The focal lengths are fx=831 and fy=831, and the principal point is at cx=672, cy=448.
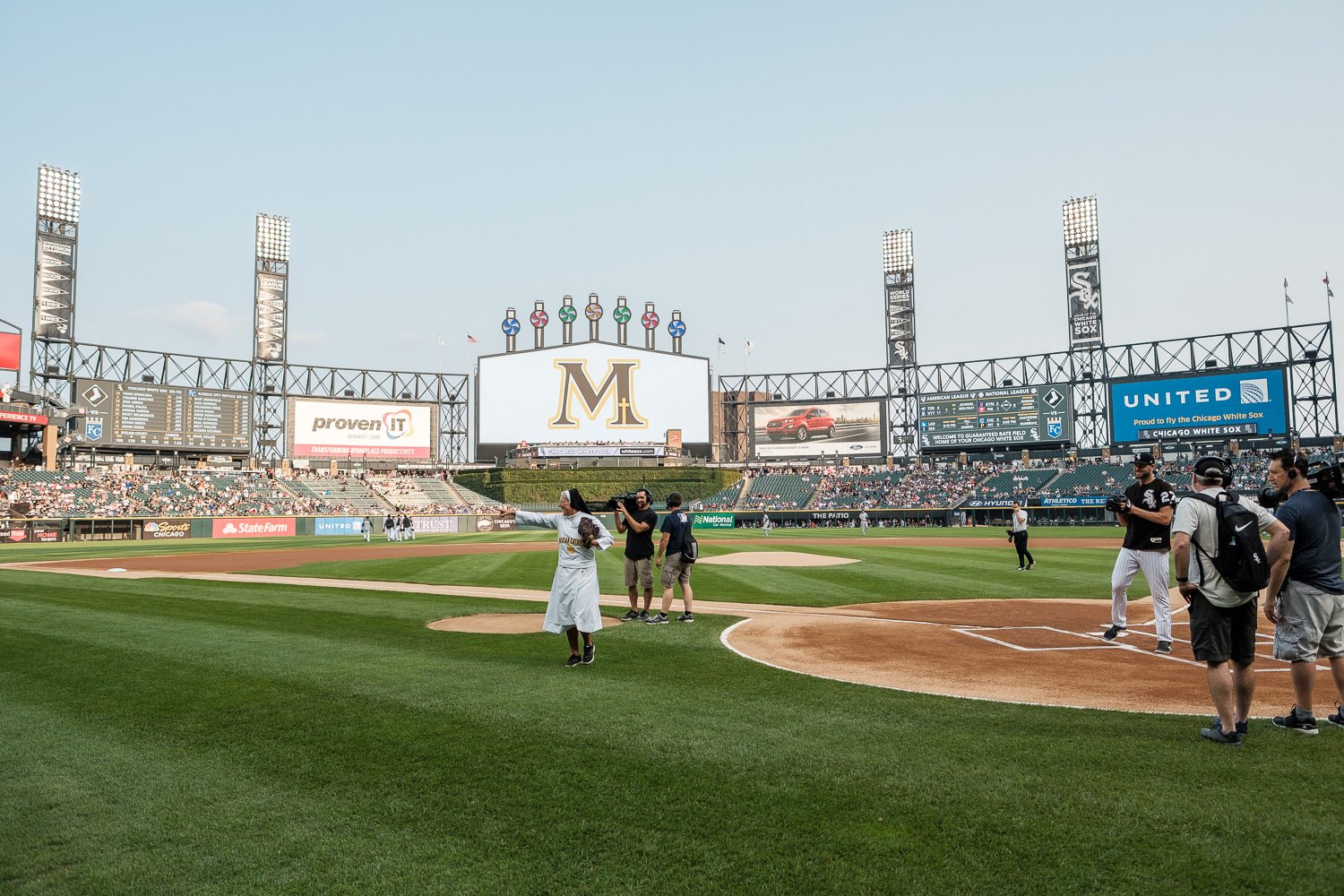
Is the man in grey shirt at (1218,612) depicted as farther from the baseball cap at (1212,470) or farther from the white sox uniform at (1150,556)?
the white sox uniform at (1150,556)

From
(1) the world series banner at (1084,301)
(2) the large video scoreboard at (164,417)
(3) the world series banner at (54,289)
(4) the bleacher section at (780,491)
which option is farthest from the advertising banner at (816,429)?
(3) the world series banner at (54,289)

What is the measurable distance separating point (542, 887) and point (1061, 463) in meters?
70.0

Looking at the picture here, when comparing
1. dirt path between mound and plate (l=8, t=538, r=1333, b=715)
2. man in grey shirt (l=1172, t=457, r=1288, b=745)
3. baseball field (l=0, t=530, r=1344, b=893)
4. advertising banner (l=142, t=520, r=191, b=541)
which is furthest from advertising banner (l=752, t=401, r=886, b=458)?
man in grey shirt (l=1172, t=457, r=1288, b=745)

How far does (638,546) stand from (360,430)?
2835 inches

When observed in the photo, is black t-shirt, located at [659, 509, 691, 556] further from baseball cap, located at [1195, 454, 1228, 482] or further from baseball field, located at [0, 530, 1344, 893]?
baseball cap, located at [1195, 454, 1228, 482]

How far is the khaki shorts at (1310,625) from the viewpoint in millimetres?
5680

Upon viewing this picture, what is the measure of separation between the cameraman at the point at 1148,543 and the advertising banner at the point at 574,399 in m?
69.0

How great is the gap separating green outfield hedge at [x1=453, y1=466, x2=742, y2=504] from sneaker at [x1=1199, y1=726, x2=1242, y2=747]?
72.0 meters

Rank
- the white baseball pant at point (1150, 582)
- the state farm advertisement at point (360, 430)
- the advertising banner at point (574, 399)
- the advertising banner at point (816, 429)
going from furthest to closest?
1. the advertising banner at point (816, 429)
2. the advertising banner at point (574, 399)
3. the state farm advertisement at point (360, 430)
4. the white baseball pant at point (1150, 582)

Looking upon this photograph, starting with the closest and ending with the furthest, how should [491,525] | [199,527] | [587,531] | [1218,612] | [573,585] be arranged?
[1218,612], [587,531], [573,585], [199,527], [491,525]

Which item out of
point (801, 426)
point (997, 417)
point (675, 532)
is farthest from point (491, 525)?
point (675, 532)

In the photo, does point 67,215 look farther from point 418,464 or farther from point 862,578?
point 862,578

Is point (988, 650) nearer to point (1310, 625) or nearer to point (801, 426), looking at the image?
point (1310, 625)

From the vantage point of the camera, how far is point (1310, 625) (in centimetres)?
570
